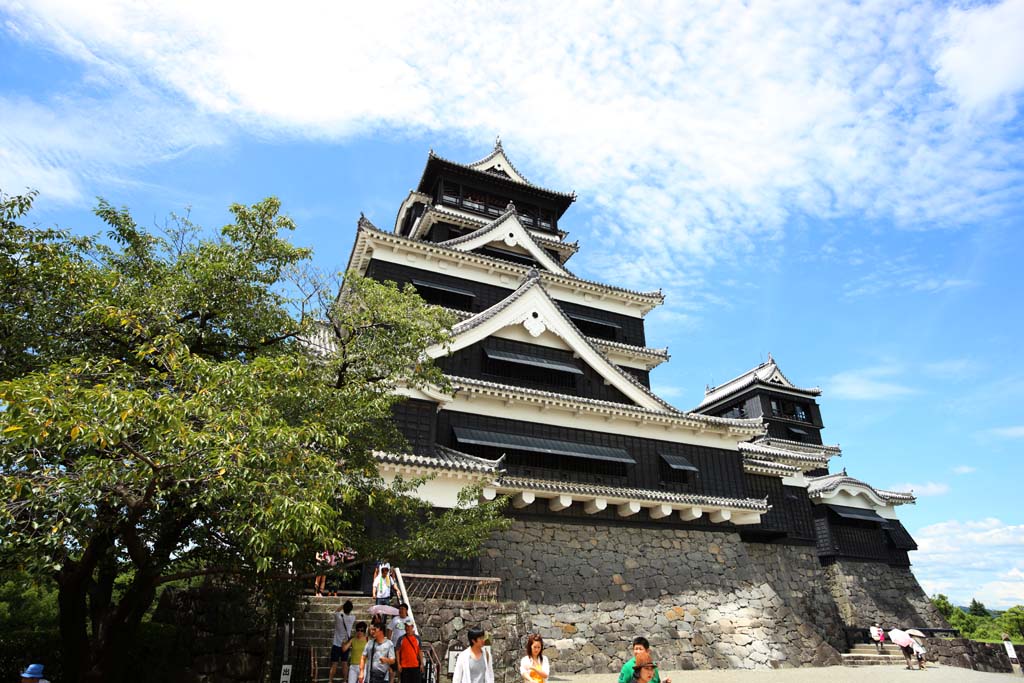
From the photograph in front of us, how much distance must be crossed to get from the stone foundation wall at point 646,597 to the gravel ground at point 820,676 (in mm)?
513

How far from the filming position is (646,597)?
14.6 meters

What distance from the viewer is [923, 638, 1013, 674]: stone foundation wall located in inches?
699

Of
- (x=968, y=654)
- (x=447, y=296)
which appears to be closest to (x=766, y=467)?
(x=968, y=654)

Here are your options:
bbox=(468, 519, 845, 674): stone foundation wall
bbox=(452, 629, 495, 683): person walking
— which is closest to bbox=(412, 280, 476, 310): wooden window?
bbox=(468, 519, 845, 674): stone foundation wall

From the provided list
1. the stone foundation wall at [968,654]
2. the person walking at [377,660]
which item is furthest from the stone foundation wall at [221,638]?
the stone foundation wall at [968,654]

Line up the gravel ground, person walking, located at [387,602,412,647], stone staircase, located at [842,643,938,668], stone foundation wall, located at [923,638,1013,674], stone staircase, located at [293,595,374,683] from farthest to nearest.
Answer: stone foundation wall, located at [923,638,1013,674] < stone staircase, located at [842,643,938,668] < the gravel ground < stone staircase, located at [293,595,374,683] < person walking, located at [387,602,412,647]

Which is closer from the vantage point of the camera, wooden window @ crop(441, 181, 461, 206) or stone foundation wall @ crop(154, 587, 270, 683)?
stone foundation wall @ crop(154, 587, 270, 683)

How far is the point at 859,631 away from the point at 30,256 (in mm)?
23794

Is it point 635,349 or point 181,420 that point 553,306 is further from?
point 181,420

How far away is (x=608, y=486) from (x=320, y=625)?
760cm

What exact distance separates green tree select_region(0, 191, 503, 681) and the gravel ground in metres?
6.05

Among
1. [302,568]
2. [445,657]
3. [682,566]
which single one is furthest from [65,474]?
[682,566]

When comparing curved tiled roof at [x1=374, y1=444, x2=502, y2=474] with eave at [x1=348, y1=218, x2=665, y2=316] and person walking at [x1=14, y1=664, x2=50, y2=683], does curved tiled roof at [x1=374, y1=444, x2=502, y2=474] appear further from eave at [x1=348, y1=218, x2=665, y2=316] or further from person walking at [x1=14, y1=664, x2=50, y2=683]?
eave at [x1=348, y1=218, x2=665, y2=316]

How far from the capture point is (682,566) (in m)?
15.6
